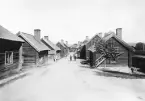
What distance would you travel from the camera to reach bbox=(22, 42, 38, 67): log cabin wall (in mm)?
20531

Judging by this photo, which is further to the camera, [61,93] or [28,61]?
[28,61]

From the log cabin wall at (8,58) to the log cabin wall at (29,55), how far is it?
12.8 feet

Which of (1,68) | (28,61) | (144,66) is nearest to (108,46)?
(144,66)

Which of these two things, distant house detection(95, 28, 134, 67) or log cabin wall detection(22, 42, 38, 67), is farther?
distant house detection(95, 28, 134, 67)

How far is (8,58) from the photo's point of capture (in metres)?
13.8

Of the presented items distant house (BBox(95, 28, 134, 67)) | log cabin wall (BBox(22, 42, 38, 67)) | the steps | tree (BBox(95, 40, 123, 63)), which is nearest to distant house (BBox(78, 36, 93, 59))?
the steps

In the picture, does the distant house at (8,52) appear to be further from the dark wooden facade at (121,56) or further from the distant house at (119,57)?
the dark wooden facade at (121,56)

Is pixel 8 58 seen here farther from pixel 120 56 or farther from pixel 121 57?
pixel 121 57

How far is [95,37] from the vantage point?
32.6 meters

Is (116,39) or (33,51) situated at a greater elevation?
(116,39)

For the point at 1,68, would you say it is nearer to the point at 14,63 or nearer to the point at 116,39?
the point at 14,63

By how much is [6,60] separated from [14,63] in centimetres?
151

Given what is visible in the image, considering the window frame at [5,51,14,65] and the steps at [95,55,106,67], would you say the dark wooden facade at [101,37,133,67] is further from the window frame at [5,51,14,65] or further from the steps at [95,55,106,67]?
the window frame at [5,51,14,65]

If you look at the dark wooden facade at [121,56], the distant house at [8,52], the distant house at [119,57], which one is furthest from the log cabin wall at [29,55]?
the dark wooden facade at [121,56]
